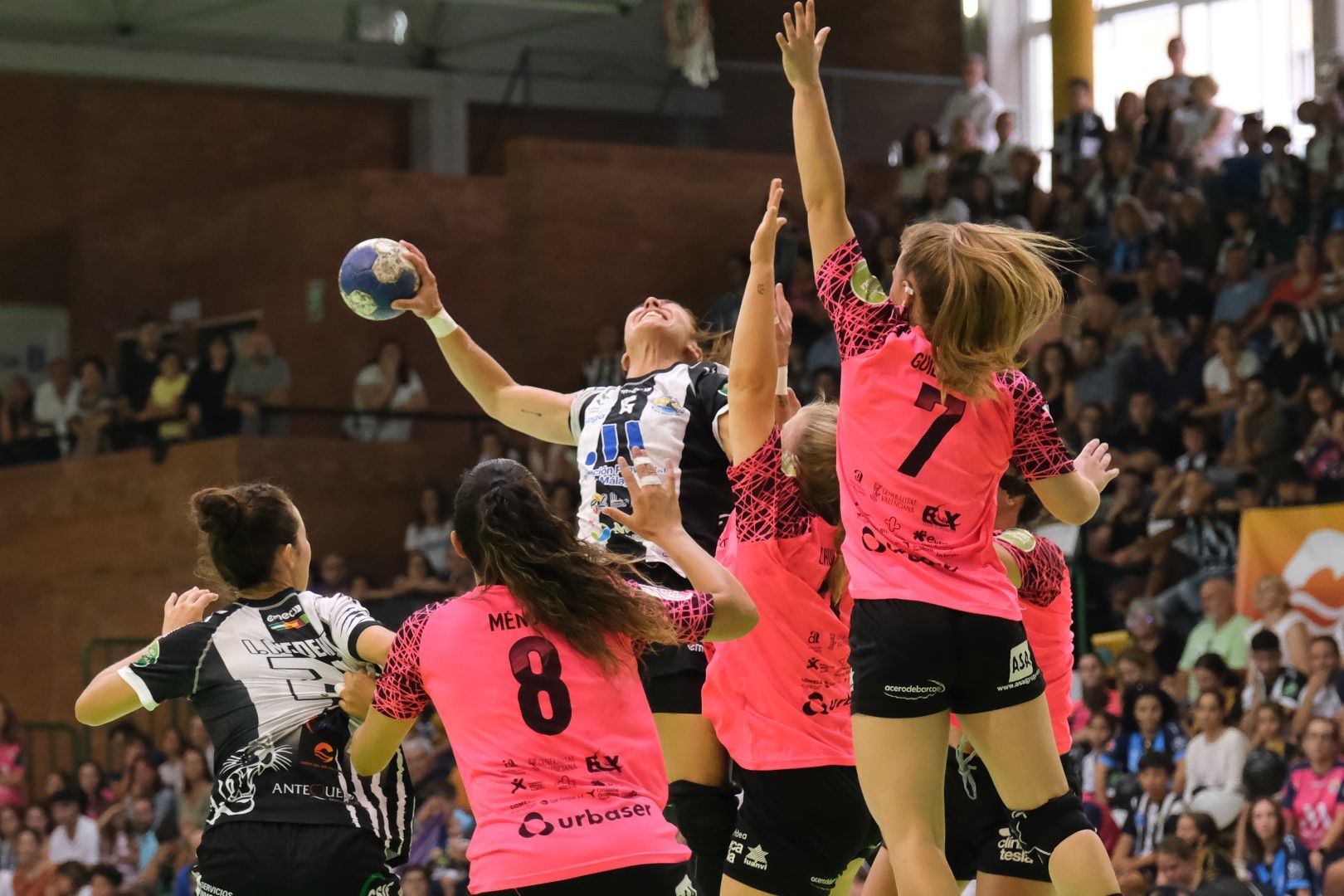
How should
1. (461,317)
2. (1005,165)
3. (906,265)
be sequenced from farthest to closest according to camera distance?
(461,317) < (1005,165) < (906,265)

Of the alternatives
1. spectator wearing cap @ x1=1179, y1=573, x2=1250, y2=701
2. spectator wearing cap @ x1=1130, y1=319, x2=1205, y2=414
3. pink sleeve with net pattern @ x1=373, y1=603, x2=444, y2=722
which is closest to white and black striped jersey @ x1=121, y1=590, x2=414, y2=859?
pink sleeve with net pattern @ x1=373, y1=603, x2=444, y2=722

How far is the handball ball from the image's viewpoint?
19.4ft

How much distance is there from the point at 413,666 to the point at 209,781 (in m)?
10.3

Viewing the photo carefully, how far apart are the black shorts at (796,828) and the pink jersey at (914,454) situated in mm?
674

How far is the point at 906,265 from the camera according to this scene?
15.1 ft

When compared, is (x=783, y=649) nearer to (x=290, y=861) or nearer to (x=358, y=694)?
(x=358, y=694)

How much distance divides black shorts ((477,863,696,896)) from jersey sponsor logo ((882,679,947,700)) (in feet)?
2.25

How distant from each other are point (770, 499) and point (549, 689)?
1.15 meters

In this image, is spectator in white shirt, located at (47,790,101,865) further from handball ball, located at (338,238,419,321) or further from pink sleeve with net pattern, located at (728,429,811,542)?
pink sleeve with net pattern, located at (728,429,811,542)

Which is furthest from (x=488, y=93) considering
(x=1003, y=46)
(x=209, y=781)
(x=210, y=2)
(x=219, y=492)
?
(x=219, y=492)

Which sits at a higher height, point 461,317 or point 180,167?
point 180,167

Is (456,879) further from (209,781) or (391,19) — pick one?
(391,19)

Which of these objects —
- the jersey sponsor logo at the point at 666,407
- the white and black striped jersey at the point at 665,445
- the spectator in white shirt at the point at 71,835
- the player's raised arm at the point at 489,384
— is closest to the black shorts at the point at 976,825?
the white and black striped jersey at the point at 665,445

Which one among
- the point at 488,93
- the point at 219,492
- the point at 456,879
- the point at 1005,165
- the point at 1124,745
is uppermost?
the point at 488,93
